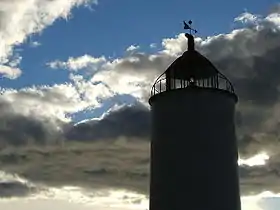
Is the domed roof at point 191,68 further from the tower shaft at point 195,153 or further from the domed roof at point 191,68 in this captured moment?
the tower shaft at point 195,153

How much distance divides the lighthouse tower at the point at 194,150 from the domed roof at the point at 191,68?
84 centimetres

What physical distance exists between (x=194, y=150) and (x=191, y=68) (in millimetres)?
2948

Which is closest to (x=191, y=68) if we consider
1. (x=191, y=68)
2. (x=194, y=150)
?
(x=191, y=68)

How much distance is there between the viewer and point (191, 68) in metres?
15.3

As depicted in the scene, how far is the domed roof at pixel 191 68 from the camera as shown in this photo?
49.6 feet

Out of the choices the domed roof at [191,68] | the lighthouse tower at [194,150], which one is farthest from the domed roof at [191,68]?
the lighthouse tower at [194,150]

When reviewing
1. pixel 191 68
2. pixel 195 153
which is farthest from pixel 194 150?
pixel 191 68

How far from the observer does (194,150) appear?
13312mm

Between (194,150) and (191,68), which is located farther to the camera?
(191,68)

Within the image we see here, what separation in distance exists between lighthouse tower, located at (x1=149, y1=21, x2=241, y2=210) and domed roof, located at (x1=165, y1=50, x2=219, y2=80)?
84 cm

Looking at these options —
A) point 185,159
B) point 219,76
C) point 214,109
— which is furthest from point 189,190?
point 219,76

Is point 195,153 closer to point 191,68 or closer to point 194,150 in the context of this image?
point 194,150

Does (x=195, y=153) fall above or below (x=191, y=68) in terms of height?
below

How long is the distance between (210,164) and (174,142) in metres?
1.07
